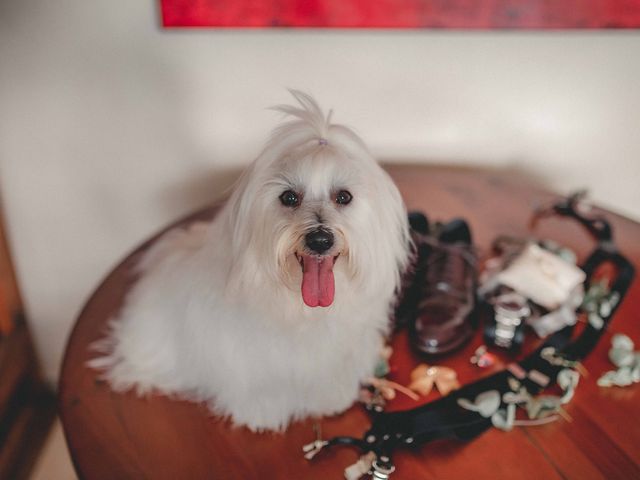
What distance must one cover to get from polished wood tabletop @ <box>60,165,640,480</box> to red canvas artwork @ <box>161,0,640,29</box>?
82 cm

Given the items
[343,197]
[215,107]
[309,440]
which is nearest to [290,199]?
[343,197]

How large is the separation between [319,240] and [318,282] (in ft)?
0.25

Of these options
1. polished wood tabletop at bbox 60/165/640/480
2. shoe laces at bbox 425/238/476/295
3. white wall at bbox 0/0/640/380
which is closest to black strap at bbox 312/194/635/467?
polished wood tabletop at bbox 60/165/640/480

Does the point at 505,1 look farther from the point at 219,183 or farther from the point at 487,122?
the point at 219,183

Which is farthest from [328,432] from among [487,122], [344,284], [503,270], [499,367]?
[487,122]

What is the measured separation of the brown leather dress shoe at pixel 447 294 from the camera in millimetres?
1000

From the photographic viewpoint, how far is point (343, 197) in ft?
2.69

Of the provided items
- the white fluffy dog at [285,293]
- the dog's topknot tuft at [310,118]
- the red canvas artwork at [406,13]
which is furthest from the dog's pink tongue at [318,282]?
the red canvas artwork at [406,13]

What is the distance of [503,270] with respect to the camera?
1.13 meters

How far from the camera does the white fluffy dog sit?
2.63ft

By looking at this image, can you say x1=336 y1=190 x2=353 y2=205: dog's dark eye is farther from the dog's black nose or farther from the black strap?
the black strap

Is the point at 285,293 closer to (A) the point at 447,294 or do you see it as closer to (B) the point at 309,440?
(B) the point at 309,440

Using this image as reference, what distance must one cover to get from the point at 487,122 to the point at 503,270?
633 mm

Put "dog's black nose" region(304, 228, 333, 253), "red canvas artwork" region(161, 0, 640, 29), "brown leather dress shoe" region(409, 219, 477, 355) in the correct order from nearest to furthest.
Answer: "dog's black nose" region(304, 228, 333, 253) < "brown leather dress shoe" region(409, 219, 477, 355) < "red canvas artwork" region(161, 0, 640, 29)
